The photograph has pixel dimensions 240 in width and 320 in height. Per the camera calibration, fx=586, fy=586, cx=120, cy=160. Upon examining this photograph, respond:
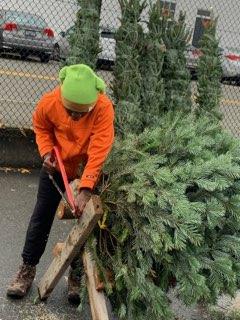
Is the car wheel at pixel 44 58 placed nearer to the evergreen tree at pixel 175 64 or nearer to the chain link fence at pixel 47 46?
the chain link fence at pixel 47 46

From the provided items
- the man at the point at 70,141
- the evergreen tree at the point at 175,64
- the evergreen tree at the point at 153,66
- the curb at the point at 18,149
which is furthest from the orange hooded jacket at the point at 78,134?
the curb at the point at 18,149

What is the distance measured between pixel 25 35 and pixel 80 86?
20.8ft

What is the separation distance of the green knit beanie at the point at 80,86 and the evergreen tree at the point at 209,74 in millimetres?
2998

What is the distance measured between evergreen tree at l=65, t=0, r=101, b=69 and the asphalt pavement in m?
1.36

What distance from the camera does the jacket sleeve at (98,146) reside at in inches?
135

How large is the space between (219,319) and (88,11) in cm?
330

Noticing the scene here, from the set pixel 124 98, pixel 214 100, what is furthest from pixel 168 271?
pixel 214 100

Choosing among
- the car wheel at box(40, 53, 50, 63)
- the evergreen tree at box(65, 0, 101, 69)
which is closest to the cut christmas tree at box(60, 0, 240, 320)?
the evergreen tree at box(65, 0, 101, 69)

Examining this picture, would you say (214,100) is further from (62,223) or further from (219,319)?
(219,319)

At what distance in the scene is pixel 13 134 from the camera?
20.4 feet

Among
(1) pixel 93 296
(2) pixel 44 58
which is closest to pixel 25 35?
(2) pixel 44 58

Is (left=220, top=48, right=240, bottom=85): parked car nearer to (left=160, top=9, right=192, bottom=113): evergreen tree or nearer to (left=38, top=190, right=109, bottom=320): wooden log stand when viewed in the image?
(left=160, top=9, right=192, bottom=113): evergreen tree

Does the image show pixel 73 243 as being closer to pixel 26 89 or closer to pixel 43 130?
pixel 43 130

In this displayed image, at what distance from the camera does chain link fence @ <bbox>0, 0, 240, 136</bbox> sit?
20.9 ft
